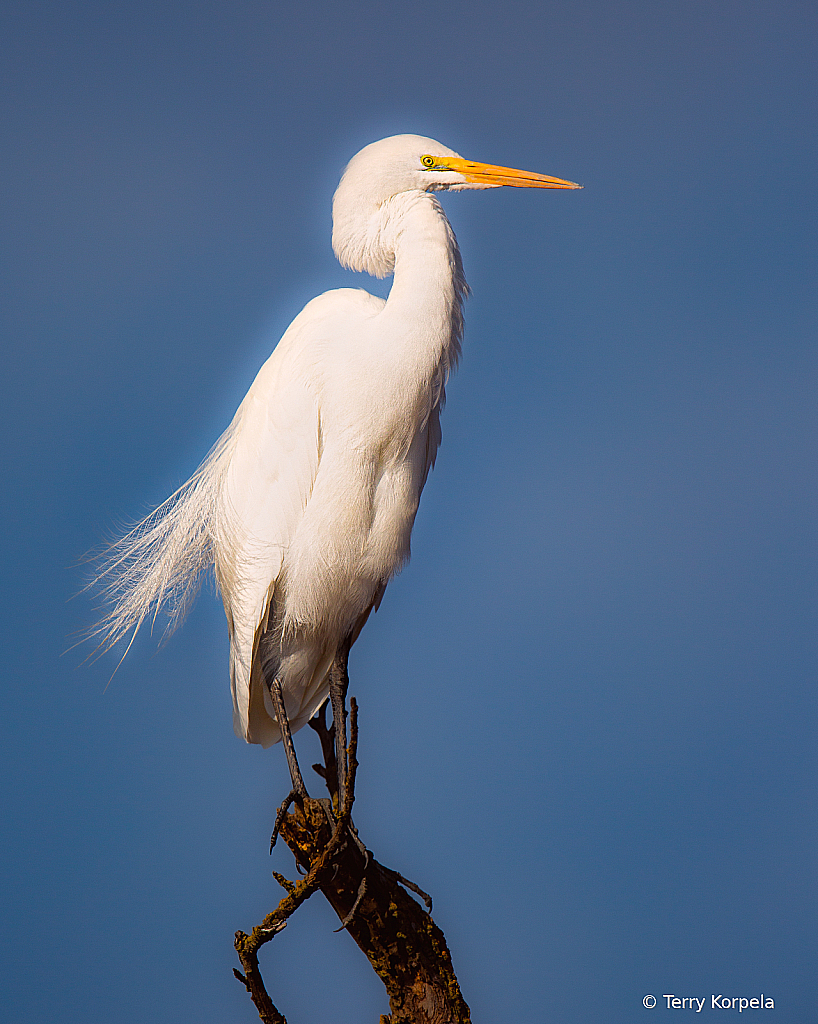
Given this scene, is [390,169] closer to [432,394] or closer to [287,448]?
[432,394]

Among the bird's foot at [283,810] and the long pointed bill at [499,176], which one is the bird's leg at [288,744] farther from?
the long pointed bill at [499,176]

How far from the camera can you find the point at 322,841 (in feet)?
5.03

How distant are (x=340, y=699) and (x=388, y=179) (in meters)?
1.05

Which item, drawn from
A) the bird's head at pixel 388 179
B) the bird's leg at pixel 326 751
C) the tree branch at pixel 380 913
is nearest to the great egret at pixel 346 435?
the bird's head at pixel 388 179

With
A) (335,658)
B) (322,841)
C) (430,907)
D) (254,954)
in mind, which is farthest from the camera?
(335,658)

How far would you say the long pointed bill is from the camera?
5.75 feet

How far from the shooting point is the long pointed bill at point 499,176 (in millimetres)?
1753

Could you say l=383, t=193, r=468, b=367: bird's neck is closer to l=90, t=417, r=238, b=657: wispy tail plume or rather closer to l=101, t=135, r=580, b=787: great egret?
l=101, t=135, r=580, b=787: great egret

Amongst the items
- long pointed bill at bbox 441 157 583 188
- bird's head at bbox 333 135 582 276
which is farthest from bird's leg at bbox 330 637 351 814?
long pointed bill at bbox 441 157 583 188

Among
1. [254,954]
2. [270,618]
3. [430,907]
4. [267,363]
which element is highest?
[267,363]

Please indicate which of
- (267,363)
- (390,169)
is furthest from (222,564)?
(390,169)

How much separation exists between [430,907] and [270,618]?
0.64 meters

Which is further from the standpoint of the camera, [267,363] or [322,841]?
[267,363]

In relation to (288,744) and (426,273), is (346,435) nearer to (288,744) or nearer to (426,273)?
(426,273)
